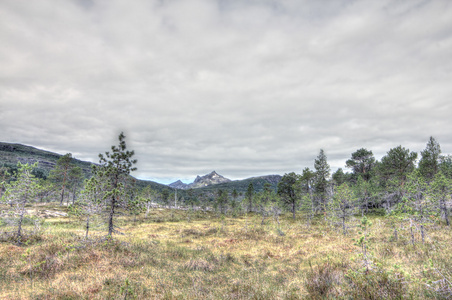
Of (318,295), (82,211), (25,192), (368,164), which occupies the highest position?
(368,164)

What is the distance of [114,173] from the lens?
614 inches

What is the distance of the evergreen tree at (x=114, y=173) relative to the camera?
15297mm

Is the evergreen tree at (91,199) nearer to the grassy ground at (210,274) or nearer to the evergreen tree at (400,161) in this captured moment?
the grassy ground at (210,274)

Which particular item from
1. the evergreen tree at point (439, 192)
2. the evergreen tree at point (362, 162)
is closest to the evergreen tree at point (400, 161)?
the evergreen tree at point (439, 192)

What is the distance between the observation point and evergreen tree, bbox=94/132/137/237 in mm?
15297

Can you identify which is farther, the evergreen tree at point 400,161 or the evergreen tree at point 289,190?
the evergreen tree at point 289,190

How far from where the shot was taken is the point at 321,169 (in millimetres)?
48312

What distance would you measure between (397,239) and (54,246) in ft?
92.9

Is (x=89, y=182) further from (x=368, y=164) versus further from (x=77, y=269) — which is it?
(x=368, y=164)

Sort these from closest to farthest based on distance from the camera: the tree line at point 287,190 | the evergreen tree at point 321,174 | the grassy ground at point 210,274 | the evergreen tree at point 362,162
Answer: the grassy ground at point 210,274 → the tree line at point 287,190 → the evergreen tree at point 321,174 → the evergreen tree at point 362,162

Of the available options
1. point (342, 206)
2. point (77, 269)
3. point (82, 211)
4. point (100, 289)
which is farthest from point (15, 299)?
point (342, 206)

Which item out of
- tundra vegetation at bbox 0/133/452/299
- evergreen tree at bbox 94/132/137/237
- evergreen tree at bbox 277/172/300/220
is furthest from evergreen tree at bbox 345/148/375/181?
evergreen tree at bbox 94/132/137/237

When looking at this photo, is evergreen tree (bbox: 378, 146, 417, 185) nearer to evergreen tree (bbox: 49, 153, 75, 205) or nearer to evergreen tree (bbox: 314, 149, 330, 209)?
evergreen tree (bbox: 314, 149, 330, 209)

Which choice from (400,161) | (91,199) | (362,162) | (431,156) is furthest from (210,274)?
(362,162)
